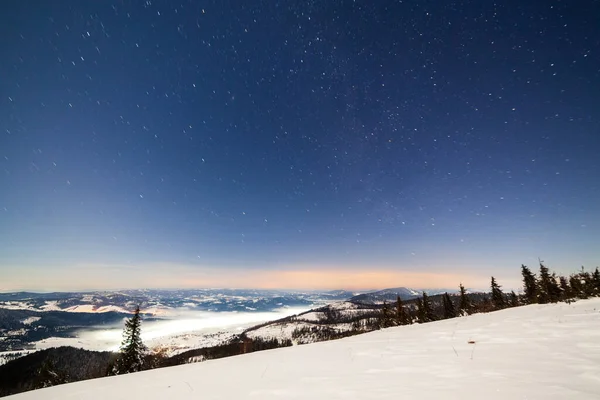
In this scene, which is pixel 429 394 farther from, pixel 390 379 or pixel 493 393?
pixel 390 379

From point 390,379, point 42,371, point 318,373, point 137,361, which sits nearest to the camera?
point 390,379

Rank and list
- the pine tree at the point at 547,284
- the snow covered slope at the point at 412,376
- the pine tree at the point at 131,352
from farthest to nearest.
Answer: the pine tree at the point at 547,284
the pine tree at the point at 131,352
the snow covered slope at the point at 412,376

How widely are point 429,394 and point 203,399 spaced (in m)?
3.56

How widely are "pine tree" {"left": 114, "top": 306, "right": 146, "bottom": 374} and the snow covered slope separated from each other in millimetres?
34968

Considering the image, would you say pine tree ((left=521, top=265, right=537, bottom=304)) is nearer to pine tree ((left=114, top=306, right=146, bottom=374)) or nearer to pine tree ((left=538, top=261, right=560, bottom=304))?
pine tree ((left=538, top=261, right=560, bottom=304))

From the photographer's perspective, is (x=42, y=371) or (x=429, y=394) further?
(x=42, y=371)

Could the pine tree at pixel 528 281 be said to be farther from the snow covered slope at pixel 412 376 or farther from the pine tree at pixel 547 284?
the snow covered slope at pixel 412 376

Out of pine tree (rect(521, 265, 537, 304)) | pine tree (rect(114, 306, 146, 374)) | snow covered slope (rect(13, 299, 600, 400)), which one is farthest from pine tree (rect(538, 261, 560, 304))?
pine tree (rect(114, 306, 146, 374))

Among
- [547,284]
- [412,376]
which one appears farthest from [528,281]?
[412,376]

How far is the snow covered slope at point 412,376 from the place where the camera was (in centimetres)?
386

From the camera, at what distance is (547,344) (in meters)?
6.84

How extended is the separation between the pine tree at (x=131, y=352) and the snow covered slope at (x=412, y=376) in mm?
34968

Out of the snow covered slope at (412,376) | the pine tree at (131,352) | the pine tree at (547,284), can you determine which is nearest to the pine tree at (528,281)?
the pine tree at (547,284)

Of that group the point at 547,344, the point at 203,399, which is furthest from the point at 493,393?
the point at 547,344
